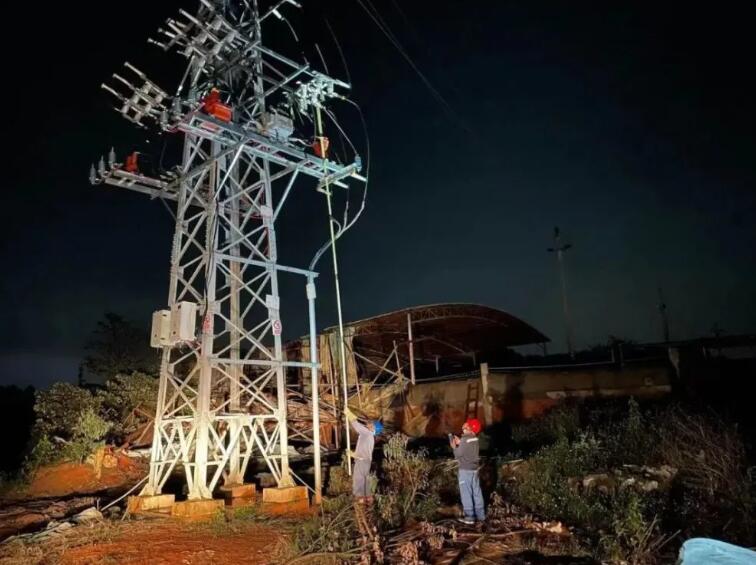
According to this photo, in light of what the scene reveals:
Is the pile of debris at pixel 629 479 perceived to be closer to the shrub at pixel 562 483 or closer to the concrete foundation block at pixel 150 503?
the shrub at pixel 562 483

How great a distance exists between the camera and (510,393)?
17625mm

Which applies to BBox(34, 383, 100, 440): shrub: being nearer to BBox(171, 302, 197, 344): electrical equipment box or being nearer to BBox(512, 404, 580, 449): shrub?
BBox(171, 302, 197, 344): electrical equipment box

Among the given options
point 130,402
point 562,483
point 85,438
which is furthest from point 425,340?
point 562,483

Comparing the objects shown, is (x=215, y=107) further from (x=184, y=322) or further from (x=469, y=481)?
(x=469, y=481)

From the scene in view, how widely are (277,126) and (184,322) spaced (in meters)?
4.41

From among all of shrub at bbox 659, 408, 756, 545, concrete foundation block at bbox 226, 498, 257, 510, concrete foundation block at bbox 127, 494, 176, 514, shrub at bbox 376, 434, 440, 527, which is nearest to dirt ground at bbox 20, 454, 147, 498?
concrete foundation block at bbox 127, 494, 176, 514

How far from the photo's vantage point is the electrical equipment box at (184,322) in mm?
9229

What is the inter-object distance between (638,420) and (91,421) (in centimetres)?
1404

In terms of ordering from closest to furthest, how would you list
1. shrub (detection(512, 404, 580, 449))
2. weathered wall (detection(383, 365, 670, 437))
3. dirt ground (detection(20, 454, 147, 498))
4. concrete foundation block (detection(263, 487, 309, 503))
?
concrete foundation block (detection(263, 487, 309, 503)), shrub (detection(512, 404, 580, 449)), dirt ground (detection(20, 454, 147, 498)), weathered wall (detection(383, 365, 670, 437))

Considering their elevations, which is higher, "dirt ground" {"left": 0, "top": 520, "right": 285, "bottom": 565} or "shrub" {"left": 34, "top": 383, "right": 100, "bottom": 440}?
"shrub" {"left": 34, "top": 383, "right": 100, "bottom": 440}

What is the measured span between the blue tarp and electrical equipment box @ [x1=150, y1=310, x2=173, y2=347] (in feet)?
27.2

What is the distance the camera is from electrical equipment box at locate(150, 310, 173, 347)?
9.41 m

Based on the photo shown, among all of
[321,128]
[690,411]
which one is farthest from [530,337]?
[321,128]

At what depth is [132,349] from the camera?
83.1ft
